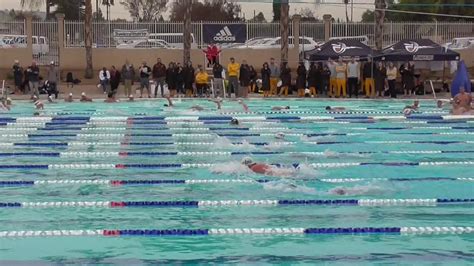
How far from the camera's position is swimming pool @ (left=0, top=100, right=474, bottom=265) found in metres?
7.07

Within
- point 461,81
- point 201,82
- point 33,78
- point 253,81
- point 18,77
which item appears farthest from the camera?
point 253,81

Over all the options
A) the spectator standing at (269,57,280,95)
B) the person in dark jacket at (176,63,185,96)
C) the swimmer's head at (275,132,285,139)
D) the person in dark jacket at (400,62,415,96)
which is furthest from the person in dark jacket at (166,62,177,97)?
the swimmer's head at (275,132,285,139)

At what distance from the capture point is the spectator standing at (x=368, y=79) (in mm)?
26438

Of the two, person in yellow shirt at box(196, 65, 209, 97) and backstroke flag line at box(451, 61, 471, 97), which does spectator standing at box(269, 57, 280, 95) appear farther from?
backstroke flag line at box(451, 61, 471, 97)

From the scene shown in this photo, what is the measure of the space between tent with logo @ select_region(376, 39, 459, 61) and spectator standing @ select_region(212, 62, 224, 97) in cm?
481

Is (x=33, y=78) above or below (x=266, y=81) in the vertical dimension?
above

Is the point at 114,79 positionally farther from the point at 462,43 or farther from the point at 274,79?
the point at 462,43

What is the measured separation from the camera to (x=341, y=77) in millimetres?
26391

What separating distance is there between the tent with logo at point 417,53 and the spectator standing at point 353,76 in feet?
2.47

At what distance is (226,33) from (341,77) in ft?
25.9

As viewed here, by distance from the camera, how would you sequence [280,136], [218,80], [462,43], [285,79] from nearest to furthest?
1. [280,136]
2. [218,80]
3. [285,79]
4. [462,43]

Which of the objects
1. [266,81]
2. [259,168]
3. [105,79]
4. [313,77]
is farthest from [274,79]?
[259,168]

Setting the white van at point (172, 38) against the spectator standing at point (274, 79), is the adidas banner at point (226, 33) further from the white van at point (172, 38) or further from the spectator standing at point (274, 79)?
the spectator standing at point (274, 79)

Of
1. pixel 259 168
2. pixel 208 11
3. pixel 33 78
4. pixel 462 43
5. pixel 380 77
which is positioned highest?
pixel 208 11
